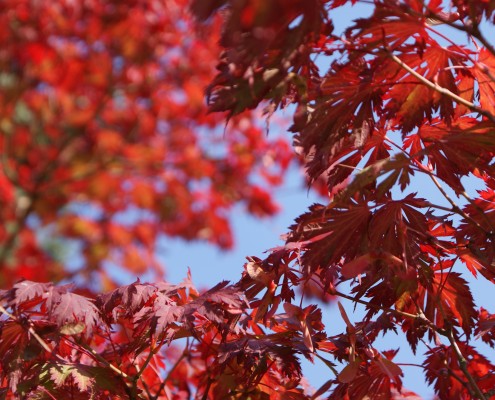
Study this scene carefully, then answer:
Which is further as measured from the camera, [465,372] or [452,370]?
[452,370]

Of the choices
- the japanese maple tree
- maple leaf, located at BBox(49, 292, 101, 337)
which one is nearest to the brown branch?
the japanese maple tree

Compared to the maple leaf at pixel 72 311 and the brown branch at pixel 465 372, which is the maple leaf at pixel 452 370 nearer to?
the brown branch at pixel 465 372

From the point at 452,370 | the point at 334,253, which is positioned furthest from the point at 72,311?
the point at 452,370

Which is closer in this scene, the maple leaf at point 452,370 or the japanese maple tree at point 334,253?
the japanese maple tree at point 334,253

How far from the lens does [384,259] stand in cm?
104

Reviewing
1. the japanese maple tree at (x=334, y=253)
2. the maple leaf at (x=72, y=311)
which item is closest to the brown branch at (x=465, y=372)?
the japanese maple tree at (x=334, y=253)

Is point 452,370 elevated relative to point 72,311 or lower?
lower

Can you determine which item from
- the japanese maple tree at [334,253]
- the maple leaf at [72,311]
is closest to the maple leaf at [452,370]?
the japanese maple tree at [334,253]

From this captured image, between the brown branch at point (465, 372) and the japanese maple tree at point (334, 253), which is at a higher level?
the japanese maple tree at point (334, 253)

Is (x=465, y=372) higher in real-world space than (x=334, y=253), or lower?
lower

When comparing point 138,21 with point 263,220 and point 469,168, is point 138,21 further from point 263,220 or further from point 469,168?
point 469,168

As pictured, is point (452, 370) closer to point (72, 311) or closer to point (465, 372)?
point (465, 372)

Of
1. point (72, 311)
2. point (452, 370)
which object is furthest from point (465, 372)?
point (72, 311)

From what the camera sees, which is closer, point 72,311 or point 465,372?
point 465,372
